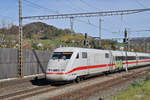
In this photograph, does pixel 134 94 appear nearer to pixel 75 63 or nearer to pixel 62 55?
pixel 75 63

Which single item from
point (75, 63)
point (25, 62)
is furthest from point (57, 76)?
point (25, 62)

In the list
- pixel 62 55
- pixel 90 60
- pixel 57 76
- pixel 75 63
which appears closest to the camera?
pixel 57 76

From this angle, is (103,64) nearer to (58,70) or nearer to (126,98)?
(58,70)

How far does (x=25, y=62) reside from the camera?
74.0 feet

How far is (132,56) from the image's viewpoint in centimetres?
3453

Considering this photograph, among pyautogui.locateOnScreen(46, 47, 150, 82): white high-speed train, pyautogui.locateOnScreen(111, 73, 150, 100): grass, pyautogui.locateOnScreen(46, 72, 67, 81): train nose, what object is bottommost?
pyautogui.locateOnScreen(111, 73, 150, 100): grass

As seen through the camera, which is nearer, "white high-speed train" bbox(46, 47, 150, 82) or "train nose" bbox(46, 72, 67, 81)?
"train nose" bbox(46, 72, 67, 81)

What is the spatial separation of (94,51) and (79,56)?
3349 mm

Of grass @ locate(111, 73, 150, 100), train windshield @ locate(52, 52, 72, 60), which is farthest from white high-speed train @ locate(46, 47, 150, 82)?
grass @ locate(111, 73, 150, 100)

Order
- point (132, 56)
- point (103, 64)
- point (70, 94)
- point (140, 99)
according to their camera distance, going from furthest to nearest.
A: point (132, 56) < point (103, 64) < point (70, 94) < point (140, 99)

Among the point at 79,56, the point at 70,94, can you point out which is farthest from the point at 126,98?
the point at 79,56

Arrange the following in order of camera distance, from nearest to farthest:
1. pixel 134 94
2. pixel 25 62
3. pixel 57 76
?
pixel 134 94 → pixel 57 76 → pixel 25 62

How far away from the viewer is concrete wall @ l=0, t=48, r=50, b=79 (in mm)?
19500

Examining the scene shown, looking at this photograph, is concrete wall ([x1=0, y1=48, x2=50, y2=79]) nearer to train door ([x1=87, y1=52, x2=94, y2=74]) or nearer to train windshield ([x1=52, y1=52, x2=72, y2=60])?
train windshield ([x1=52, y1=52, x2=72, y2=60])
